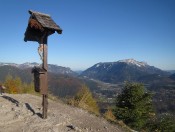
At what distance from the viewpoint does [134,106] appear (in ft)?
130

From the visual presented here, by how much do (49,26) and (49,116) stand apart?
17.0ft

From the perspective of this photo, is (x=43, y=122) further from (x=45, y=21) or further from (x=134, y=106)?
(x=134, y=106)

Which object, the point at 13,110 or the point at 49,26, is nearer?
the point at 49,26

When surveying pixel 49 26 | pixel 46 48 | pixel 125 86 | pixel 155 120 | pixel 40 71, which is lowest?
pixel 155 120

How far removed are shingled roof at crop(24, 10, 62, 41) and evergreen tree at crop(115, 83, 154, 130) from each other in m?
26.6

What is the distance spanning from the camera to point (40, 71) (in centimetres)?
1341

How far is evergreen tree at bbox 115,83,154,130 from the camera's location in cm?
3797

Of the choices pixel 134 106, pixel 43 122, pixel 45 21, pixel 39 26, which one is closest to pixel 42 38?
pixel 39 26

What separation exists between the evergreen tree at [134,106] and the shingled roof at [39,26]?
1046 inches

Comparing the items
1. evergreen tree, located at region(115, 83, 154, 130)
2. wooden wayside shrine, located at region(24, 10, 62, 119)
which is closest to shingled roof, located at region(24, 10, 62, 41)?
wooden wayside shrine, located at region(24, 10, 62, 119)

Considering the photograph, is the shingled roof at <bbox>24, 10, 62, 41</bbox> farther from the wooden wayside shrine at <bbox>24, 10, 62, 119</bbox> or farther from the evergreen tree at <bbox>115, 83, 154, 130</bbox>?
the evergreen tree at <bbox>115, 83, 154, 130</bbox>

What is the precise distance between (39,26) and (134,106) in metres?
29.4

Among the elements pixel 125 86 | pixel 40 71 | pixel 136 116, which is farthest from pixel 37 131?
pixel 125 86

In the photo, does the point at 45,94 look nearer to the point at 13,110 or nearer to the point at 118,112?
the point at 13,110
